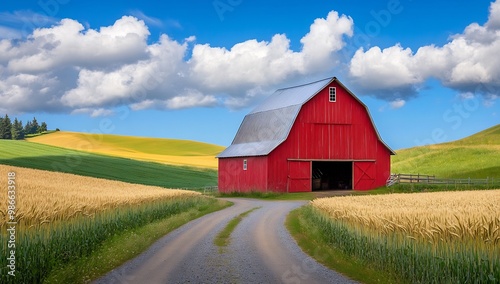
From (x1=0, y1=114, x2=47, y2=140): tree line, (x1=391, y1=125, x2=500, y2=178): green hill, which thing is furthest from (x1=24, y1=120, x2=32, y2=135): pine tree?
(x1=391, y1=125, x2=500, y2=178): green hill

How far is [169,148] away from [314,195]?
250 ft

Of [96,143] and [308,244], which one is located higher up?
[96,143]

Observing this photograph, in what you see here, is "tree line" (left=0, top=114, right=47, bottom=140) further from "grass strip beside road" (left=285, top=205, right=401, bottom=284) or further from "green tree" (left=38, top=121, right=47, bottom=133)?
"grass strip beside road" (left=285, top=205, right=401, bottom=284)

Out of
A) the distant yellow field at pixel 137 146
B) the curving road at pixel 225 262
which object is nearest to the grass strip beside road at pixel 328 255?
the curving road at pixel 225 262

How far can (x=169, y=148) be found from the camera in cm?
12206

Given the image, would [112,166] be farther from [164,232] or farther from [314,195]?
[164,232]

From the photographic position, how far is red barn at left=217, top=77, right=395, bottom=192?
51.8 meters

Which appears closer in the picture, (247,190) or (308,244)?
(308,244)

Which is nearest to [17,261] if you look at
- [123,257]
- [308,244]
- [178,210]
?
[123,257]

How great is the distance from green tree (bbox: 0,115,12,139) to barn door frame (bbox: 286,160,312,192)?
10831cm

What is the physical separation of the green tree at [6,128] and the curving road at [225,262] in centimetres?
12987

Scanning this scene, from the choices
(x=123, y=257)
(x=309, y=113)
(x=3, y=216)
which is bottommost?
(x=123, y=257)

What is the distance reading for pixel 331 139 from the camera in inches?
2114

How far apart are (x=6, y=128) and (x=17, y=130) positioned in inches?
148
